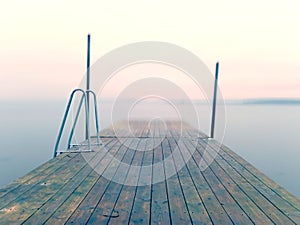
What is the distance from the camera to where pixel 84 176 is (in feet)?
7.28

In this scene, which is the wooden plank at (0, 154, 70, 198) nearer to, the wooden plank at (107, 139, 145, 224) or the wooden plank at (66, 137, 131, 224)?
the wooden plank at (66, 137, 131, 224)

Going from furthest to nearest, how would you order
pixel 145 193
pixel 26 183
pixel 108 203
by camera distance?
pixel 26 183 < pixel 145 193 < pixel 108 203

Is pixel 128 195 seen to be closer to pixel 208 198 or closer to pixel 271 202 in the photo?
pixel 208 198

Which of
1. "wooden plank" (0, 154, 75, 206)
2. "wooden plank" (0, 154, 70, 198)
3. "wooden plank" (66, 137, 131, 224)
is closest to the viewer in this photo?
"wooden plank" (66, 137, 131, 224)

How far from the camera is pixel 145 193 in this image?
6.09ft

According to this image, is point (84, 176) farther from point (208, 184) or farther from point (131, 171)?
point (208, 184)

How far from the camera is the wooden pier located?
1.46m

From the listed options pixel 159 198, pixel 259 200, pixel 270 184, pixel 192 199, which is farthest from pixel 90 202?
pixel 270 184

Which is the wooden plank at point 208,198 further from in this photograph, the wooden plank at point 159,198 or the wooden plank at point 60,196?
the wooden plank at point 60,196

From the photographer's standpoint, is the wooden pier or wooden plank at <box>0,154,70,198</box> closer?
the wooden pier

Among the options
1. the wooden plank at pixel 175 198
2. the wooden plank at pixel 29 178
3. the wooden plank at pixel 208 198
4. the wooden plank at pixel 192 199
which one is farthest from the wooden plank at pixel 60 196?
the wooden plank at pixel 208 198

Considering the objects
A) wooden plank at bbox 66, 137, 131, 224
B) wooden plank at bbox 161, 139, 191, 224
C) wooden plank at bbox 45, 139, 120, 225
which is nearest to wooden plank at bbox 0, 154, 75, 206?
wooden plank at bbox 45, 139, 120, 225

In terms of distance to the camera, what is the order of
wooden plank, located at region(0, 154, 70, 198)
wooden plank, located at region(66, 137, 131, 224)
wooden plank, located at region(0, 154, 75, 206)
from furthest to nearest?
1. wooden plank, located at region(0, 154, 70, 198)
2. wooden plank, located at region(0, 154, 75, 206)
3. wooden plank, located at region(66, 137, 131, 224)

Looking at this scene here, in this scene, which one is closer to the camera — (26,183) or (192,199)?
(192,199)
